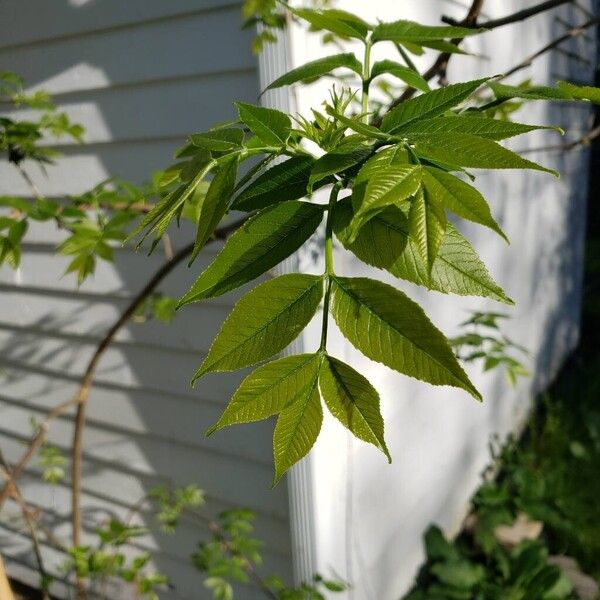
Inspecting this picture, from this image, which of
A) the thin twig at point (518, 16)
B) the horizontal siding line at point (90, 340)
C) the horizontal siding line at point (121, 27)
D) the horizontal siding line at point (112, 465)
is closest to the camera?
the thin twig at point (518, 16)

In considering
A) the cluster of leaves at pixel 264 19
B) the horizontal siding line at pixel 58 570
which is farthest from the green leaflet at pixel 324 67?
the horizontal siding line at pixel 58 570

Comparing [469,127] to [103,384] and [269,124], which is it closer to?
[269,124]

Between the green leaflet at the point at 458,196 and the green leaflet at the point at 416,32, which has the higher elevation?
the green leaflet at the point at 416,32

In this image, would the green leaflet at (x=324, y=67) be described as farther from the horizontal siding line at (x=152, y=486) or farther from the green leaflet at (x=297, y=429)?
the horizontal siding line at (x=152, y=486)

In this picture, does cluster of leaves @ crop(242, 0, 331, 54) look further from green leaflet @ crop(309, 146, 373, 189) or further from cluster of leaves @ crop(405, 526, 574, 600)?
cluster of leaves @ crop(405, 526, 574, 600)

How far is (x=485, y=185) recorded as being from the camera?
2836 millimetres

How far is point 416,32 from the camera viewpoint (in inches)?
29.5

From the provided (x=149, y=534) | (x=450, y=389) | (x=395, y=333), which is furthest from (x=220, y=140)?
(x=450, y=389)

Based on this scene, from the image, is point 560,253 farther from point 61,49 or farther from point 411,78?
point 411,78

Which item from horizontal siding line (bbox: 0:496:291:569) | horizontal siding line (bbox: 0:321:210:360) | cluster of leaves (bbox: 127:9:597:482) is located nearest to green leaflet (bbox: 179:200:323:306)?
cluster of leaves (bbox: 127:9:597:482)

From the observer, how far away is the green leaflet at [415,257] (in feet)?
1.56

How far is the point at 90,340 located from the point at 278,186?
1834 mm

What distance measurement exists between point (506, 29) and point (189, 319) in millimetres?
2156

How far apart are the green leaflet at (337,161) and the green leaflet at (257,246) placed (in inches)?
2.1
